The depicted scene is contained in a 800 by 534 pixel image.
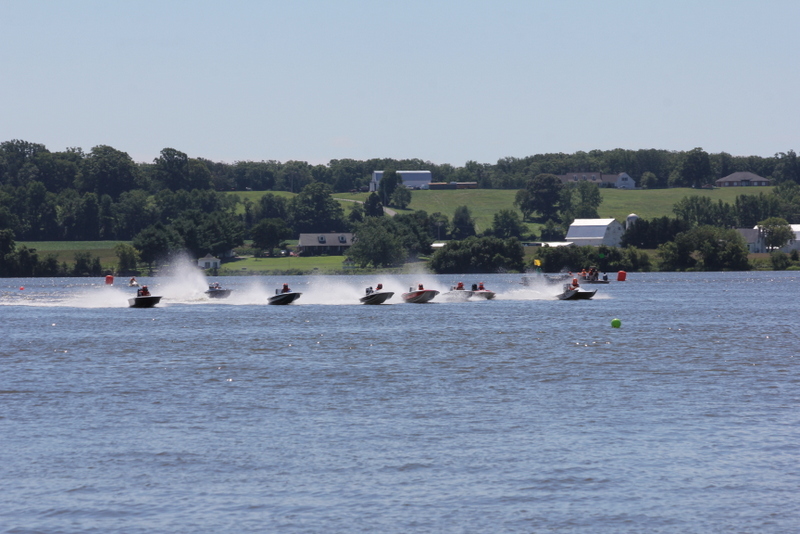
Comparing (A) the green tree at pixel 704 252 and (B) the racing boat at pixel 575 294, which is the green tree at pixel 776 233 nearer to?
(A) the green tree at pixel 704 252

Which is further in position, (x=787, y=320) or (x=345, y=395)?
(x=787, y=320)

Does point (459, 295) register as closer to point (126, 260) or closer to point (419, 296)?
point (419, 296)

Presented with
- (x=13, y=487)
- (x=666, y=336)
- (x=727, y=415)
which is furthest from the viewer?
(x=666, y=336)

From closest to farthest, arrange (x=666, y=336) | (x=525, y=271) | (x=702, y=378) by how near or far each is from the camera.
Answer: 1. (x=702, y=378)
2. (x=666, y=336)
3. (x=525, y=271)

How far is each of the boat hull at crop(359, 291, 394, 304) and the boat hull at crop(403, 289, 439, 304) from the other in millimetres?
2108

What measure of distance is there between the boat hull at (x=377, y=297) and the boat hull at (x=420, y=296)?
211 centimetres

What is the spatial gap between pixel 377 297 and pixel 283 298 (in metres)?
7.38

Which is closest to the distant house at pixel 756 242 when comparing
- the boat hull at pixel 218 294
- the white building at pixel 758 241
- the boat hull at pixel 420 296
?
the white building at pixel 758 241

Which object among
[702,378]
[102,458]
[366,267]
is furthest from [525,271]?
[102,458]

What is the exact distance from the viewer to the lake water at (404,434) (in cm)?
1723

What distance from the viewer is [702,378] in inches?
1309

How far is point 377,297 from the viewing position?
7656cm

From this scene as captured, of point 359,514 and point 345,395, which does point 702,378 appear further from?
point 359,514

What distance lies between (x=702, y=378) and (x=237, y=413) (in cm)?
1568
